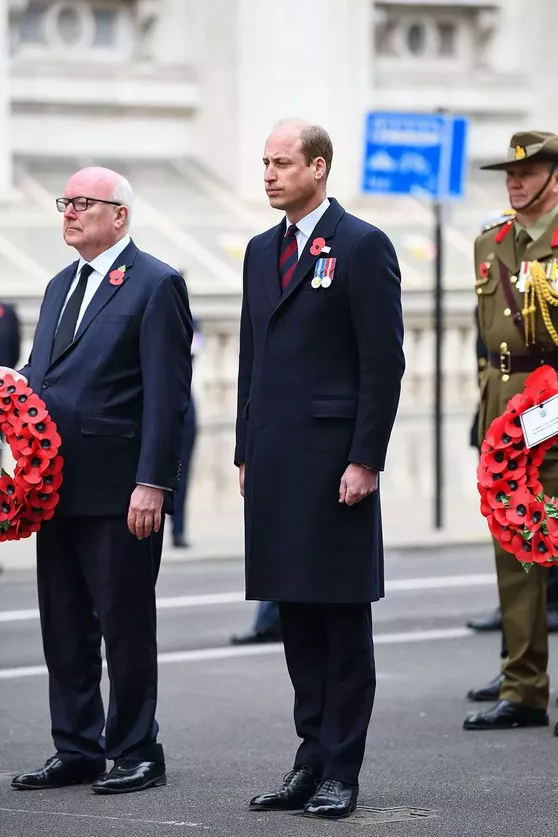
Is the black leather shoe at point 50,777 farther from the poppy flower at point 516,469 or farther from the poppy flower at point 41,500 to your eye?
the poppy flower at point 516,469

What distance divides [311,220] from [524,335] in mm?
1681

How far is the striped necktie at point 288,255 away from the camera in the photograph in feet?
19.7

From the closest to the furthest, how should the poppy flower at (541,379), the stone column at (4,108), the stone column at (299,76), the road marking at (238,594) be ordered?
the poppy flower at (541,379) → the road marking at (238,594) → the stone column at (4,108) → the stone column at (299,76)

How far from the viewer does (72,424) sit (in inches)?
247

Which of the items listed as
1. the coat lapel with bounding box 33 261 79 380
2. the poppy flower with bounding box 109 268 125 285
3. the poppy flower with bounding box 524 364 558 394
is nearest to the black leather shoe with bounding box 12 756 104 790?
the coat lapel with bounding box 33 261 79 380

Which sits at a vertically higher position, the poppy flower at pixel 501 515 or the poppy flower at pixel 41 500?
the poppy flower at pixel 41 500

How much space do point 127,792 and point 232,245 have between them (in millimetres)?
13991

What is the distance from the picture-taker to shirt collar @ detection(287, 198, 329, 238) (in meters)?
6.00

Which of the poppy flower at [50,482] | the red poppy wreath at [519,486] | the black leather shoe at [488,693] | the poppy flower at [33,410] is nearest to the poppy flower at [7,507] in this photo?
the poppy flower at [50,482]

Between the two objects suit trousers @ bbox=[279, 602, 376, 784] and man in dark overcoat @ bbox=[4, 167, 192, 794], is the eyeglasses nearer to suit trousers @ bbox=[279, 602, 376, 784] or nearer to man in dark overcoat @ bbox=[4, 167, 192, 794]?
man in dark overcoat @ bbox=[4, 167, 192, 794]

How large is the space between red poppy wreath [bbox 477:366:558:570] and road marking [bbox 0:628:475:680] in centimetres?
300

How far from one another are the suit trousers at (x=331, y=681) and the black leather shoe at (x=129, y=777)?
1.81 feet

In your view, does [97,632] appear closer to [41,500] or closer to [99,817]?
[41,500]

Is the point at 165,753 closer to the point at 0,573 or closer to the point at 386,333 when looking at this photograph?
the point at 386,333
